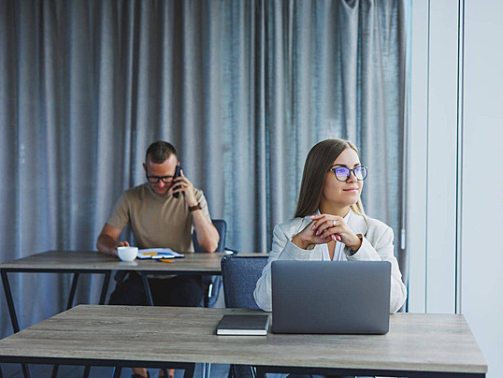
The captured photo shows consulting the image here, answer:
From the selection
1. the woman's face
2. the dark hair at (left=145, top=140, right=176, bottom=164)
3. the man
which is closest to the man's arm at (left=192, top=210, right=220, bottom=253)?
the man

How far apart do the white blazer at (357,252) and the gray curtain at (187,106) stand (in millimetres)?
2194

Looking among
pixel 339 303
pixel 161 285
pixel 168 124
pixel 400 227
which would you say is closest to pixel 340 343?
pixel 339 303

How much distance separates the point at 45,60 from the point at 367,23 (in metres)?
2.33

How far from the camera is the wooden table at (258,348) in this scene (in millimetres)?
1481

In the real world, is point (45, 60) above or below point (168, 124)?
above

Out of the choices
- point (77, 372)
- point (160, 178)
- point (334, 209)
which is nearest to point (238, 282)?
point (334, 209)

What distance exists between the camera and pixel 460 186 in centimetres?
198

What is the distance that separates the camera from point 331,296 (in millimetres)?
1664

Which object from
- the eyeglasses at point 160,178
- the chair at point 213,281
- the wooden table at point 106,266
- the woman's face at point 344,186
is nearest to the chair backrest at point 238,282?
the woman's face at point 344,186

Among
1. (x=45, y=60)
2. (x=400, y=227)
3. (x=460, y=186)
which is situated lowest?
(x=400, y=227)

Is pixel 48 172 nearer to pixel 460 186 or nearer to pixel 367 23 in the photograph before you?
pixel 367 23

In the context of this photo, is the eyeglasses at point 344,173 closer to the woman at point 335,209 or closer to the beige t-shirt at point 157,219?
the woman at point 335,209

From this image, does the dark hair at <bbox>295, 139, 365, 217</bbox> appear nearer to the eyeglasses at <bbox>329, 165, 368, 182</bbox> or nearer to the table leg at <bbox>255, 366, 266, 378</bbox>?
the eyeglasses at <bbox>329, 165, 368, 182</bbox>

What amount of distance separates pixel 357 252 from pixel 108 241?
6.98 ft
